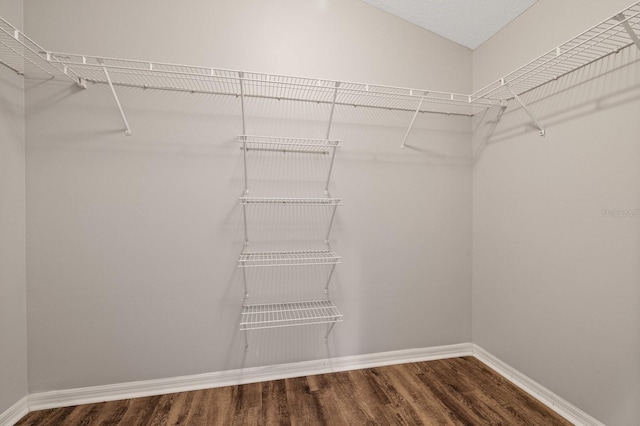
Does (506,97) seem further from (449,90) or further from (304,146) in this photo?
(304,146)

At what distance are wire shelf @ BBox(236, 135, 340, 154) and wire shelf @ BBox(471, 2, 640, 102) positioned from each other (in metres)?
1.08

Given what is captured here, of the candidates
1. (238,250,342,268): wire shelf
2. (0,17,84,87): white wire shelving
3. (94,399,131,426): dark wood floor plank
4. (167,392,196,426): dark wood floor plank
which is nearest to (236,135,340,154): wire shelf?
(238,250,342,268): wire shelf

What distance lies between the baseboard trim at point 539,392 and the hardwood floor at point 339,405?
0.05 metres

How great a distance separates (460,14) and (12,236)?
3036 millimetres

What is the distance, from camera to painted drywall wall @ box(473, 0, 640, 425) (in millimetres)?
1299

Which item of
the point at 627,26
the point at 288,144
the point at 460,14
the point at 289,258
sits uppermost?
the point at 460,14

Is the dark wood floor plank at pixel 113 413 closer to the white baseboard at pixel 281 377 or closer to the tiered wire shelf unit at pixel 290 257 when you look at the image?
the white baseboard at pixel 281 377

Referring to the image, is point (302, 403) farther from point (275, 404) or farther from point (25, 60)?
point (25, 60)

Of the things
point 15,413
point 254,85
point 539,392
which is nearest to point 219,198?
point 254,85

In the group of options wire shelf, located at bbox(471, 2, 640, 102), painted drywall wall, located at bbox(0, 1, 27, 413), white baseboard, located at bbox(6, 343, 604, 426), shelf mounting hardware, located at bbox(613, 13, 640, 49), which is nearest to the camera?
shelf mounting hardware, located at bbox(613, 13, 640, 49)

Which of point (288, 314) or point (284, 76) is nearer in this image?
point (284, 76)

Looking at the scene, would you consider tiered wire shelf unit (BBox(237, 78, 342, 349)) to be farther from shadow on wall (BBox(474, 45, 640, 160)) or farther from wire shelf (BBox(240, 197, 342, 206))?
shadow on wall (BBox(474, 45, 640, 160))

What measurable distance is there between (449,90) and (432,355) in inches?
80.7

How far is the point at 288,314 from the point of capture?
1848mm
